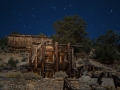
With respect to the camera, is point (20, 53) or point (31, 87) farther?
point (20, 53)

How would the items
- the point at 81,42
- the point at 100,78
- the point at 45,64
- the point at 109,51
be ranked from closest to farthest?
1. the point at 45,64
2. the point at 100,78
3. the point at 109,51
4. the point at 81,42

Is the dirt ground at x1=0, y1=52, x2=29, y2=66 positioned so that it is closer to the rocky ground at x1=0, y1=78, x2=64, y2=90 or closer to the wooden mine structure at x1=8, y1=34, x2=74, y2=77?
the wooden mine structure at x1=8, y1=34, x2=74, y2=77

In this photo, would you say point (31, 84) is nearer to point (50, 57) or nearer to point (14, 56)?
point (50, 57)

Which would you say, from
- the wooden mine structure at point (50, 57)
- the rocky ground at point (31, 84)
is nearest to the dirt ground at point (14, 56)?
the wooden mine structure at point (50, 57)

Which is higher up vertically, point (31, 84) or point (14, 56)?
point (14, 56)

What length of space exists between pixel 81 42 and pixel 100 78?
25.6 meters

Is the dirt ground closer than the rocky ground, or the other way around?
the rocky ground

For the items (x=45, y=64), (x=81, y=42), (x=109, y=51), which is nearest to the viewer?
(x=45, y=64)

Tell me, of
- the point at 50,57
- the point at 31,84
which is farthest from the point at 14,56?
the point at 31,84

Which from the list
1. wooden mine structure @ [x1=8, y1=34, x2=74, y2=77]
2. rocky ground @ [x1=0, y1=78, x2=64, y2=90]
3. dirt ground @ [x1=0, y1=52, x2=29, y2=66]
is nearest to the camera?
rocky ground @ [x1=0, y1=78, x2=64, y2=90]

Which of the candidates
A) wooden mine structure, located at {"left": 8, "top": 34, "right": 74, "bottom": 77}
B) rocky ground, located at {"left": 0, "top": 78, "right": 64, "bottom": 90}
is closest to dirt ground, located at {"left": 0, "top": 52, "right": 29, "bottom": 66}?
wooden mine structure, located at {"left": 8, "top": 34, "right": 74, "bottom": 77}

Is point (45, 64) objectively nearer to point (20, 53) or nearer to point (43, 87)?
point (43, 87)

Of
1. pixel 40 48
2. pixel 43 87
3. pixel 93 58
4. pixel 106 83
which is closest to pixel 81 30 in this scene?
pixel 93 58

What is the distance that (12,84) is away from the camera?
12.4 metres
